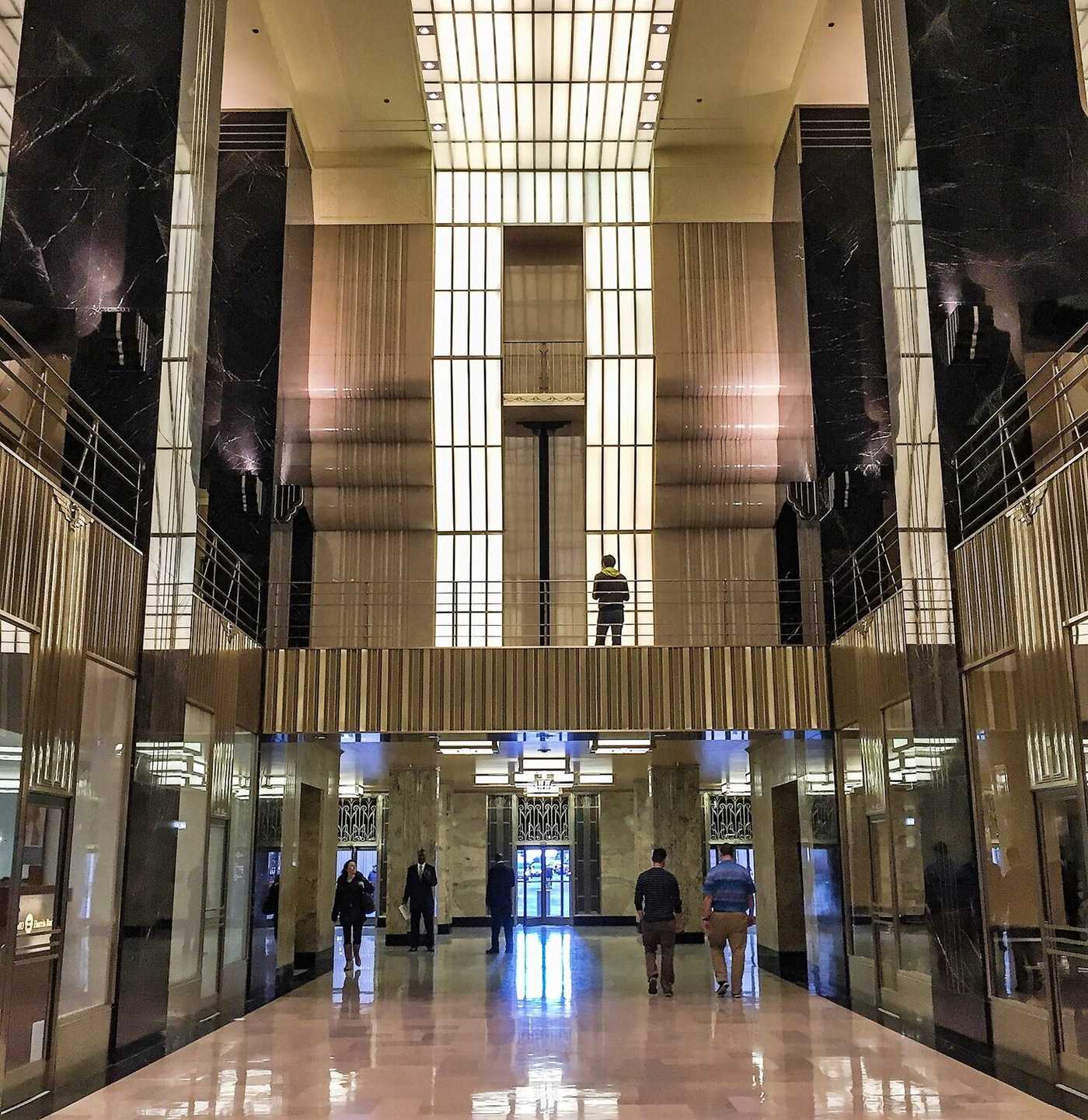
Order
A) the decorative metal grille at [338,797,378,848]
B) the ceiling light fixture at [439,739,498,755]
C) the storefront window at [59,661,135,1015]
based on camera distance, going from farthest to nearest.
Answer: the decorative metal grille at [338,797,378,848] < the ceiling light fixture at [439,739,498,755] < the storefront window at [59,661,135,1015]

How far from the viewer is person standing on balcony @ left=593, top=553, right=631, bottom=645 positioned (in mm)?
14164

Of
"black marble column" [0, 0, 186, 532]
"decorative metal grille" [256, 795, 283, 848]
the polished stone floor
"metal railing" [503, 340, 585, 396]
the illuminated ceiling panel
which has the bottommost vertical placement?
the polished stone floor

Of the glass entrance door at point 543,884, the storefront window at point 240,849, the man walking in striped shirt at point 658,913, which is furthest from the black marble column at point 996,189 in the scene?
the glass entrance door at point 543,884

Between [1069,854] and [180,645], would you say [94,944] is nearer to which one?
[180,645]

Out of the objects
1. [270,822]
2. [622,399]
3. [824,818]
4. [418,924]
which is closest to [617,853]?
[418,924]

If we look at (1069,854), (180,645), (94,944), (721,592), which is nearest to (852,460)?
(721,592)

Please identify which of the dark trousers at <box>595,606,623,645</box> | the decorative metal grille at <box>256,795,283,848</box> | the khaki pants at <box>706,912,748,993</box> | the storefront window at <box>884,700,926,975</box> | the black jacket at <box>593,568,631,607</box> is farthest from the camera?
the dark trousers at <box>595,606,623,645</box>

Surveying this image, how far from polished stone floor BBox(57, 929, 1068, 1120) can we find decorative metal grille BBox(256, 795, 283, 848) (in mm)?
1792

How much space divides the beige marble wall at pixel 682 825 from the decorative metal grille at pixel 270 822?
8.30 metres

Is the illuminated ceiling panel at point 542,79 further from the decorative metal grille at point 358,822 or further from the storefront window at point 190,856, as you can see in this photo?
the decorative metal grille at point 358,822

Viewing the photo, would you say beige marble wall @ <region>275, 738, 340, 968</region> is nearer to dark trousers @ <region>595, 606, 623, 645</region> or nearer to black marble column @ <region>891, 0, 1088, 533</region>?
dark trousers @ <region>595, 606, 623, 645</region>

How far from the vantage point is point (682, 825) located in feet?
67.7

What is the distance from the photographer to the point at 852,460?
575 inches

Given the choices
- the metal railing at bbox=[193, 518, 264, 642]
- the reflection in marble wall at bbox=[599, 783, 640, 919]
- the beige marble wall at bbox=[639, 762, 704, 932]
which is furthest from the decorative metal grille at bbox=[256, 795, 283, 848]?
the reflection in marble wall at bbox=[599, 783, 640, 919]
